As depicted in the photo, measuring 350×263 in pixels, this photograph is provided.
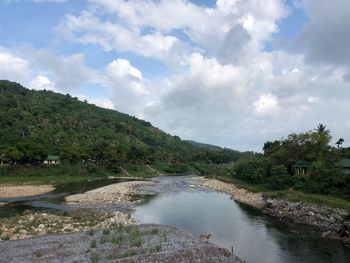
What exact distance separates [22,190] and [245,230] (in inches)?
1942

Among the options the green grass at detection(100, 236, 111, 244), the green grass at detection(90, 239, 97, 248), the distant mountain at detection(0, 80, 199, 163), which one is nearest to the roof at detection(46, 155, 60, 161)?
the distant mountain at detection(0, 80, 199, 163)

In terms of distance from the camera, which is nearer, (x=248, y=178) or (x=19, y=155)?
(x=248, y=178)

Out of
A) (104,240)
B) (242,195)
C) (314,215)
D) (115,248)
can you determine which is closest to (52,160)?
(242,195)

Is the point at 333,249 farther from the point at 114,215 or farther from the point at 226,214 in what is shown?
the point at 114,215

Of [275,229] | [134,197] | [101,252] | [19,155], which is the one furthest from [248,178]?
[101,252]

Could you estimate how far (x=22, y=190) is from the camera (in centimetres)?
7531

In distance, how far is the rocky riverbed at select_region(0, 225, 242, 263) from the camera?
2406 cm

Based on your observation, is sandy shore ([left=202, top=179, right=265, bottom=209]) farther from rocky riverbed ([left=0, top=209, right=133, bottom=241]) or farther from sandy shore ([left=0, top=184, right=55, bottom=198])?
sandy shore ([left=0, top=184, right=55, bottom=198])

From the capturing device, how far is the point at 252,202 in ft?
210

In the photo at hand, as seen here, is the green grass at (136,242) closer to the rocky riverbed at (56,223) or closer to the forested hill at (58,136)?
the rocky riverbed at (56,223)

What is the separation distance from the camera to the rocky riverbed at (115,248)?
78.9 feet

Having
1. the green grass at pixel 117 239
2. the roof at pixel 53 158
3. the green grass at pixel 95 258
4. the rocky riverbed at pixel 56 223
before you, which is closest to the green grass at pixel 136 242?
the green grass at pixel 117 239

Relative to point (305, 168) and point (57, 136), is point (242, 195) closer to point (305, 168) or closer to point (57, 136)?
point (305, 168)

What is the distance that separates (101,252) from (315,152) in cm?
6123
